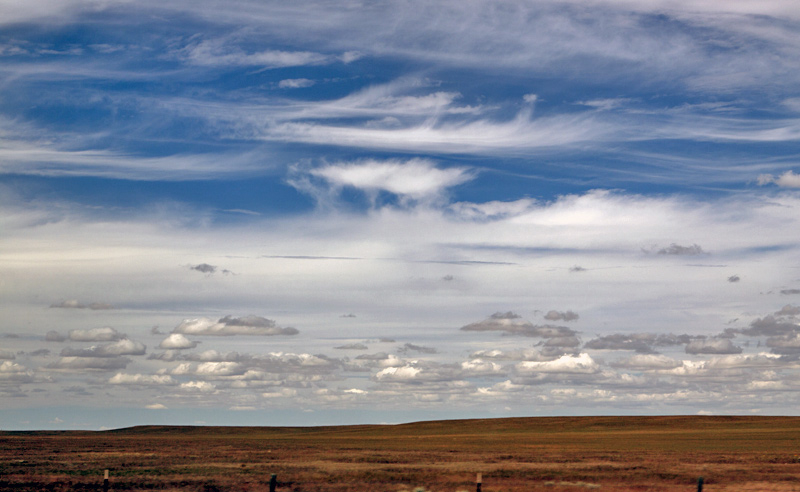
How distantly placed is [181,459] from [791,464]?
59.3m

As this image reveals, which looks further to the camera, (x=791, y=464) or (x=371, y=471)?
(x=791, y=464)

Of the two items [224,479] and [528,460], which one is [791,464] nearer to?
[528,460]

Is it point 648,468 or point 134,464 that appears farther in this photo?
point 134,464

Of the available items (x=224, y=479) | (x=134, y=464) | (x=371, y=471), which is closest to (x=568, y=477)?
(x=371, y=471)

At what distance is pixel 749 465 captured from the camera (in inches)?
2670

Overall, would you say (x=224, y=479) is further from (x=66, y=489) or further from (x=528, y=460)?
(x=528, y=460)

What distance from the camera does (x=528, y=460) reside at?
249 ft

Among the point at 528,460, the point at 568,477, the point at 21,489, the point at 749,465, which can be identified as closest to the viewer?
the point at 21,489

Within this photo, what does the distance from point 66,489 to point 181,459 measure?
1298 inches

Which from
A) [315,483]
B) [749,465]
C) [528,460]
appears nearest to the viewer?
[315,483]

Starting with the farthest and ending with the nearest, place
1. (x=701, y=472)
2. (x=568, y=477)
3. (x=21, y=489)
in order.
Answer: (x=701, y=472), (x=568, y=477), (x=21, y=489)

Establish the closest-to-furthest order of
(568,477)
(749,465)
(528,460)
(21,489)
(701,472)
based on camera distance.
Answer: (21,489) < (568,477) < (701,472) < (749,465) < (528,460)

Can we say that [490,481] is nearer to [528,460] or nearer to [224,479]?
[224,479]

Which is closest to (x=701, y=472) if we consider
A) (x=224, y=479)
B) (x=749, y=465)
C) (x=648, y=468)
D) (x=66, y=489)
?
(x=648, y=468)
